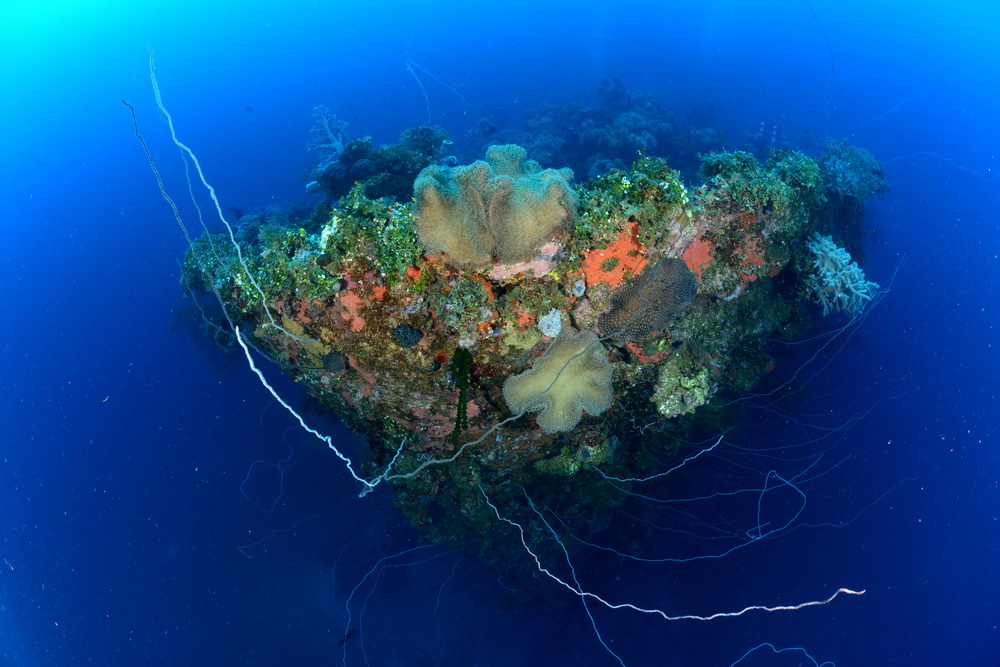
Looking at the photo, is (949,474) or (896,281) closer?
(949,474)

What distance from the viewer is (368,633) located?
11391mm

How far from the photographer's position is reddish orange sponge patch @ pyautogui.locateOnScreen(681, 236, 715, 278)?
6.29m

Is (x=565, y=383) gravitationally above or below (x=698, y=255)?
below

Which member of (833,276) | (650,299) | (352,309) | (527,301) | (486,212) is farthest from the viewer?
(833,276)

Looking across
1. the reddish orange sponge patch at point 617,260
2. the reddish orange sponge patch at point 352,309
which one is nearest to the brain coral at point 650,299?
the reddish orange sponge patch at point 617,260

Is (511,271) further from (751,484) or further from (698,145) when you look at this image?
(698,145)

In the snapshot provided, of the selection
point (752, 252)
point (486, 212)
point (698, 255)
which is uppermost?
point (486, 212)

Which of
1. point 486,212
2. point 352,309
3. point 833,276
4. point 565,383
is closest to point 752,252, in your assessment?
point 833,276

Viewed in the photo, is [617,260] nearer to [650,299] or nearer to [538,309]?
[650,299]

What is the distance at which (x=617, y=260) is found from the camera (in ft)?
18.9

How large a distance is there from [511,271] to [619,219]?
4.75ft

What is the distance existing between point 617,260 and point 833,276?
4.91 metres

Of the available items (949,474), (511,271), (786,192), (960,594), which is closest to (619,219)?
(511,271)

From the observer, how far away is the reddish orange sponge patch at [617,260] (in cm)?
562
